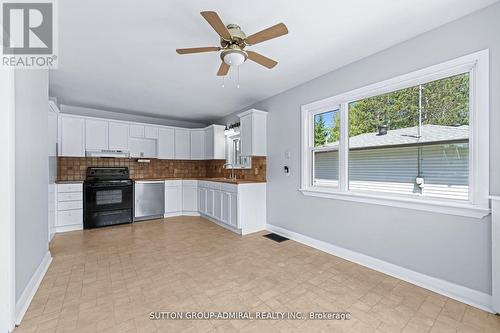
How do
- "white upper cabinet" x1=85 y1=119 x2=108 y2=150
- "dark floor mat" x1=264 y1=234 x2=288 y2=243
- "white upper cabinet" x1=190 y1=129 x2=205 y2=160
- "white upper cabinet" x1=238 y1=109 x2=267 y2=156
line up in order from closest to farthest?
"dark floor mat" x1=264 y1=234 x2=288 y2=243 → "white upper cabinet" x1=238 y1=109 x2=267 y2=156 → "white upper cabinet" x1=85 y1=119 x2=108 y2=150 → "white upper cabinet" x1=190 y1=129 x2=205 y2=160

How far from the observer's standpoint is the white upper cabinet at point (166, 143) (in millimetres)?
5434

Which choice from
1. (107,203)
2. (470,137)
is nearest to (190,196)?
(107,203)

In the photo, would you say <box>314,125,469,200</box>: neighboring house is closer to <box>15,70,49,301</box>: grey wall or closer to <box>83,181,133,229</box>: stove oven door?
<box>15,70,49,301</box>: grey wall

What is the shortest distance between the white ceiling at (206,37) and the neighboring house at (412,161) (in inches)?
41.3

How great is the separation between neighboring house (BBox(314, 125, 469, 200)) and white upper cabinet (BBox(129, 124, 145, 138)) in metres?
4.31

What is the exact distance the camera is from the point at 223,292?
209cm

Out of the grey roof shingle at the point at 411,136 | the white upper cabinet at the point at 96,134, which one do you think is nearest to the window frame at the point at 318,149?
the grey roof shingle at the point at 411,136

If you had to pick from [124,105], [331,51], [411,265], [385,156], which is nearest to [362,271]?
[411,265]

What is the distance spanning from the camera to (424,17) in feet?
6.48

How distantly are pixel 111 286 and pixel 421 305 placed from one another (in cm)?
292

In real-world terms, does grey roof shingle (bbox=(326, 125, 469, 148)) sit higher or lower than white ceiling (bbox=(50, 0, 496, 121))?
lower

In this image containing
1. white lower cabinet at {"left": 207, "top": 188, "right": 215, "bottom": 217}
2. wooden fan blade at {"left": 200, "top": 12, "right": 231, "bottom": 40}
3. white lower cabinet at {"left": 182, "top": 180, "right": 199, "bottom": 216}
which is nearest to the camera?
wooden fan blade at {"left": 200, "top": 12, "right": 231, "bottom": 40}

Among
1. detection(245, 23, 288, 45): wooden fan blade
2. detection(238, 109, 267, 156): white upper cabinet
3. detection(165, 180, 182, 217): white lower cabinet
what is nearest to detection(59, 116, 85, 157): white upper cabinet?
detection(165, 180, 182, 217): white lower cabinet

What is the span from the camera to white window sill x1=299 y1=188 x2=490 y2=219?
1.91 metres
